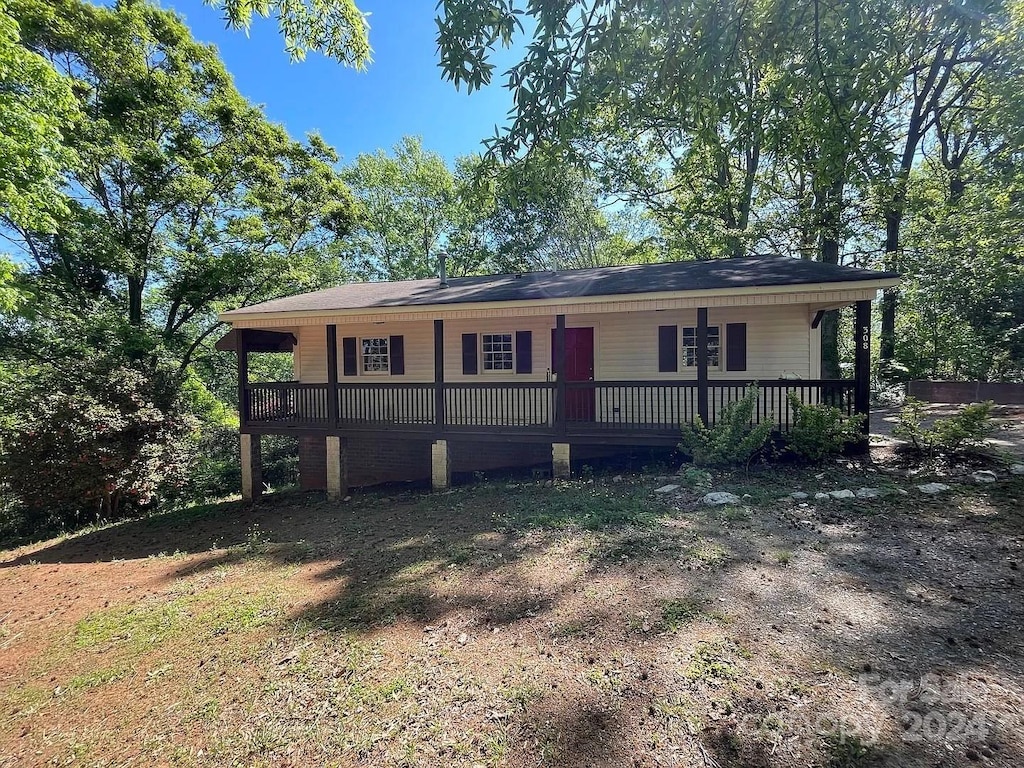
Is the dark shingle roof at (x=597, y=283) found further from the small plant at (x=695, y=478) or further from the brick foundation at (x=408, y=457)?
the brick foundation at (x=408, y=457)

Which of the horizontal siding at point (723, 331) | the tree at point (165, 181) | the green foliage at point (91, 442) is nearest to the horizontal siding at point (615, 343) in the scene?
the horizontal siding at point (723, 331)

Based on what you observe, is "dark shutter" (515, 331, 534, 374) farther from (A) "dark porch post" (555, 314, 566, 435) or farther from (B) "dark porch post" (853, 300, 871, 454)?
(B) "dark porch post" (853, 300, 871, 454)

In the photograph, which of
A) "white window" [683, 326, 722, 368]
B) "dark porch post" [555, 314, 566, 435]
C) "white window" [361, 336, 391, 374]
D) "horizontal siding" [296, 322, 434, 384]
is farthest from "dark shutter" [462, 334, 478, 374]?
"white window" [683, 326, 722, 368]

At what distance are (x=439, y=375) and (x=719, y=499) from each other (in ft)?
19.3

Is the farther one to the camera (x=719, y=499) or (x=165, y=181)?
(x=165, y=181)

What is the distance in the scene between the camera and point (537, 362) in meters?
11.0

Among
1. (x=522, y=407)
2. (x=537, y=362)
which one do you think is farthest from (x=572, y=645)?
(x=537, y=362)

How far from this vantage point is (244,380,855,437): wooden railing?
28.1 ft

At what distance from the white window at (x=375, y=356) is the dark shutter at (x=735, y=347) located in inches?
318

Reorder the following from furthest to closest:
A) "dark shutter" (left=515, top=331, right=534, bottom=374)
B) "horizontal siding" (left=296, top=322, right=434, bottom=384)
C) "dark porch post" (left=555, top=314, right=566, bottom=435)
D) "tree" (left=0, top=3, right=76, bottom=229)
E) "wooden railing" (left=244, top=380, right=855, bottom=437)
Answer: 1. "horizontal siding" (left=296, top=322, right=434, bottom=384)
2. "dark shutter" (left=515, top=331, right=534, bottom=374)
3. "dark porch post" (left=555, top=314, right=566, bottom=435)
4. "wooden railing" (left=244, top=380, right=855, bottom=437)
5. "tree" (left=0, top=3, right=76, bottom=229)

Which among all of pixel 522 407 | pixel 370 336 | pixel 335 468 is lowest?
pixel 335 468

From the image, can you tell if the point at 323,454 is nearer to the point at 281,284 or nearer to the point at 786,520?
the point at 281,284

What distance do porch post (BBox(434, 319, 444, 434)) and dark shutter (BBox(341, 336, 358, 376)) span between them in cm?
346

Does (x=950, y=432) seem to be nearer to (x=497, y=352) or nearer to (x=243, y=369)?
(x=497, y=352)
